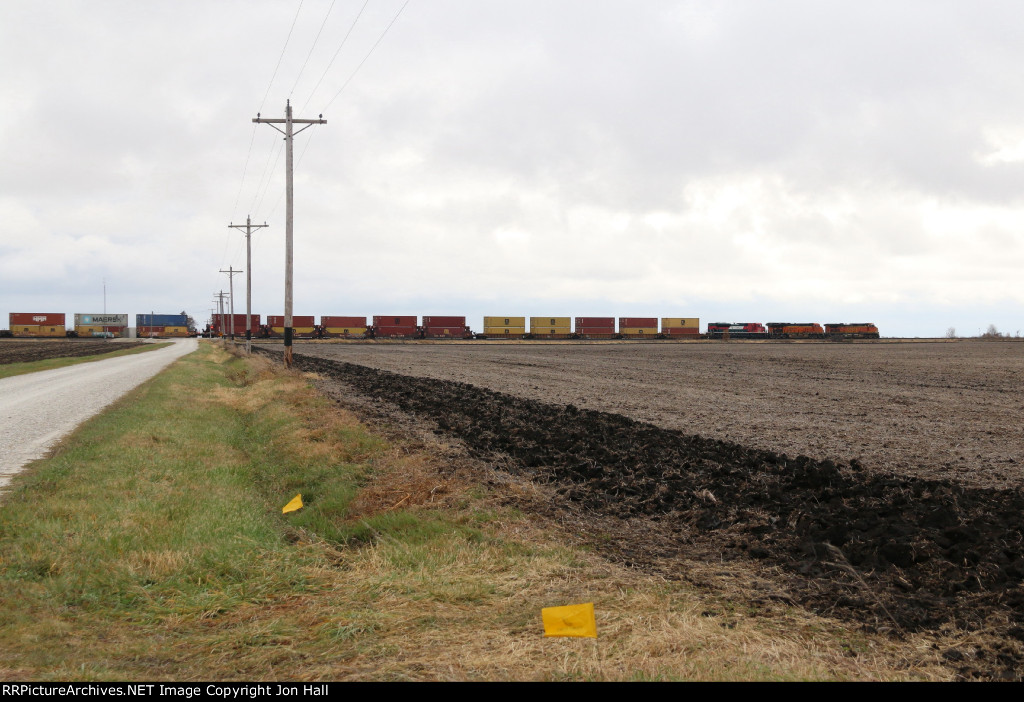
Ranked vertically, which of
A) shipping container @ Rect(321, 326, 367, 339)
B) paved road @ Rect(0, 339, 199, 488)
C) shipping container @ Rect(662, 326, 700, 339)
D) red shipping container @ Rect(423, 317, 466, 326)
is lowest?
paved road @ Rect(0, 339, 199, 488)

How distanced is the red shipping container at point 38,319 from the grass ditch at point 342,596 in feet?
437

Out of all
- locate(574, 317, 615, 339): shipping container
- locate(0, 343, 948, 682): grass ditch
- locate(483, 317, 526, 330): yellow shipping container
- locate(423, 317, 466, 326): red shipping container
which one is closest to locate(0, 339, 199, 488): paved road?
locate(0, 343, 948, 682): grass ditch

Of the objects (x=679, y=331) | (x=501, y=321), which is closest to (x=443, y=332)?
(x=501, y=321)

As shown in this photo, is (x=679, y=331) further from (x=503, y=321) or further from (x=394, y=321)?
(x=394, y=321)

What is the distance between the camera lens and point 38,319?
390ft

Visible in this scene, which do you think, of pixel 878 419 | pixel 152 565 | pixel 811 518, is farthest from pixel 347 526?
pixel 878 419

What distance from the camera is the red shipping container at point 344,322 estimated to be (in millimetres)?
106375

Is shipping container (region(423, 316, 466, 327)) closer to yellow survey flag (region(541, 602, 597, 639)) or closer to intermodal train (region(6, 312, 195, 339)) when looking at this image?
intermodal train (region(6, 312, 195, 339))

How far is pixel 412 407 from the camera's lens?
58.2 ft

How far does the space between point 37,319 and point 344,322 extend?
58533mm

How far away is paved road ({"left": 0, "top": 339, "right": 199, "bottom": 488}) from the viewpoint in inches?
445

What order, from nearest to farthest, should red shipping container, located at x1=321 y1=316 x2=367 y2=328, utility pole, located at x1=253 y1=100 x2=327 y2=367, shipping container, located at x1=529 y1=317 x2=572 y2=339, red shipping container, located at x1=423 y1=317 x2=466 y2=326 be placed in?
1. utility pole, located at x1=253 y1=100 x2=327 y2=367
2. red shipping container, located at x1=321 y1=316 x2=367 y2=328
3. red shipping container, located at x1=423 y1=317 x2=466 y2=326
4. shipping container, located at x1=529 y1=317 x2=572 y2=339

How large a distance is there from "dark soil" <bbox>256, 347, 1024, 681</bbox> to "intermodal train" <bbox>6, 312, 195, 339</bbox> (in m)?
133

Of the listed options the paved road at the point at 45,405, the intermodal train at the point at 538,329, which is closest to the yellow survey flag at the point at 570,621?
the paved road at the point at 45,405
